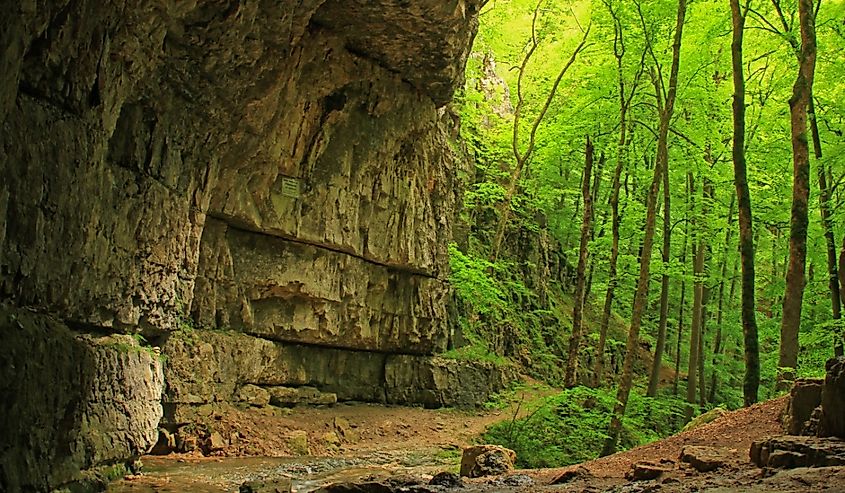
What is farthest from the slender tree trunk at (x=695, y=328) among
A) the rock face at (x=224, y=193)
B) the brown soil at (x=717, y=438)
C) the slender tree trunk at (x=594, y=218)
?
the brown soil at (x=717, y=438)

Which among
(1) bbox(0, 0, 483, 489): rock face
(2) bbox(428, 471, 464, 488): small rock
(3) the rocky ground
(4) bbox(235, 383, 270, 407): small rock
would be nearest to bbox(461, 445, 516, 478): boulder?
(3) the rocky ground

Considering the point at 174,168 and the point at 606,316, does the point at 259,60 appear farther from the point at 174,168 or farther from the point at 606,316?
the point at 606,316

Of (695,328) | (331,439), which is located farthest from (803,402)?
(695,328)

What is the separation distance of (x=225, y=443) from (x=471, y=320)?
12392mm

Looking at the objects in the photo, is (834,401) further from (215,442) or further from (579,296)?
(579,296)

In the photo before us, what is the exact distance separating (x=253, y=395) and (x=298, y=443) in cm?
157

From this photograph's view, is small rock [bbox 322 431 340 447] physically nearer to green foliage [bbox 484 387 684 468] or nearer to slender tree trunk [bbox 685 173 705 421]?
green foliage [bbox 484 387 684 468]

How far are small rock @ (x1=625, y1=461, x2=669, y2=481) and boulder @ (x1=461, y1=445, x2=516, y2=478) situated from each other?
264 centimetres

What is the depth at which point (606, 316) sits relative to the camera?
57.8ft

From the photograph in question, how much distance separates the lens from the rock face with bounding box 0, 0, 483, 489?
21.7ft

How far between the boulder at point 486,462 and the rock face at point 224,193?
464cm

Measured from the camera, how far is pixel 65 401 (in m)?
6.97

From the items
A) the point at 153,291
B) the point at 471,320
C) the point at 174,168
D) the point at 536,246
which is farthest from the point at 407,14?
the point at 536,246

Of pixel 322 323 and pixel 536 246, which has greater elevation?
pixel 536 246
